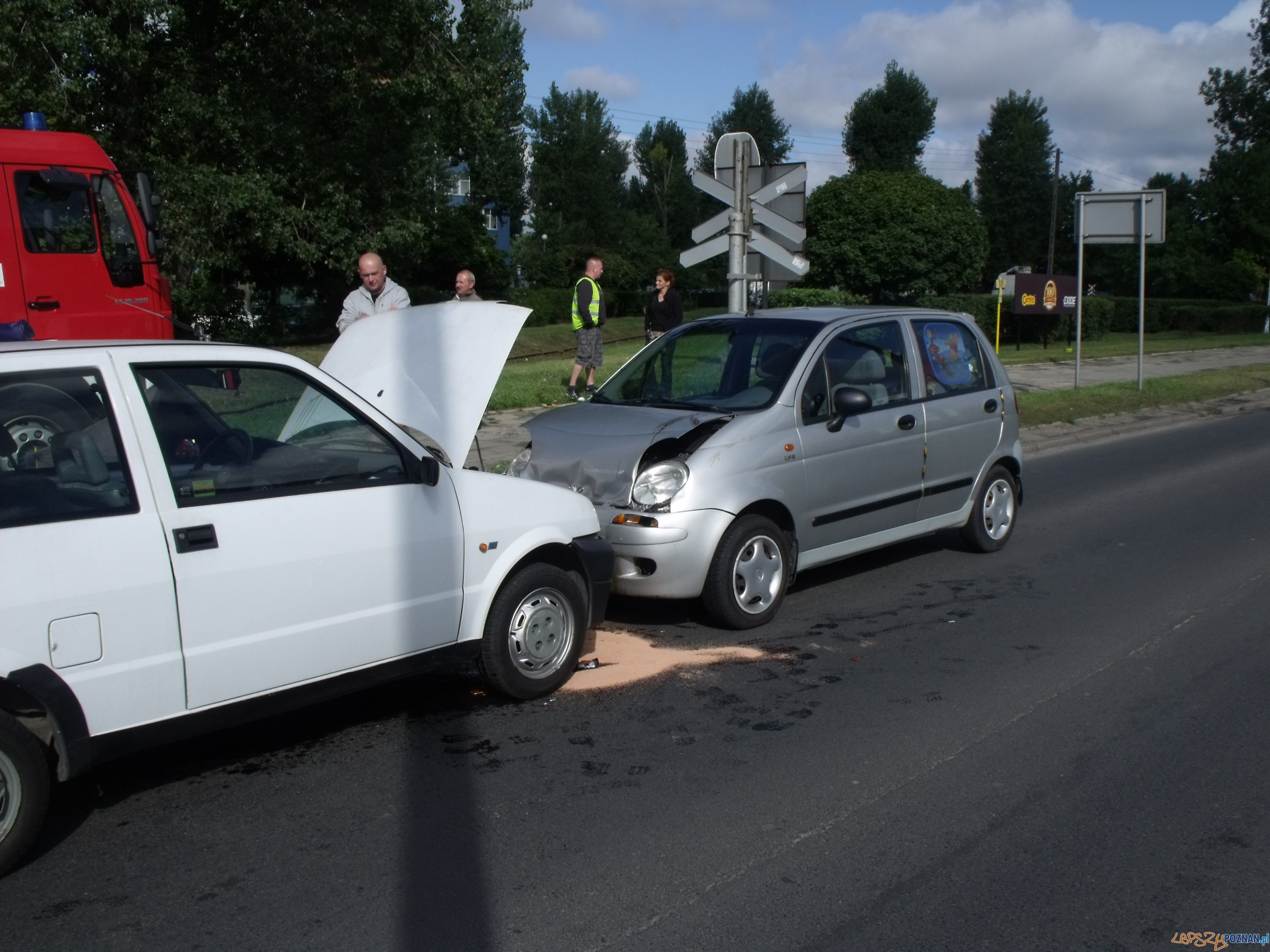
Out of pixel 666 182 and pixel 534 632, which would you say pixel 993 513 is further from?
pixel 666 182

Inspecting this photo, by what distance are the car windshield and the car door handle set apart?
365 centimetres

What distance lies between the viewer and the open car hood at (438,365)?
5.75m

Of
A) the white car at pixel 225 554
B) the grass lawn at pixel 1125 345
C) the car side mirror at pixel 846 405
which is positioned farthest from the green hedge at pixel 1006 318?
the white car at pixel 225 554

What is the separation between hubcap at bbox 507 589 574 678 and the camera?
18.0 ft

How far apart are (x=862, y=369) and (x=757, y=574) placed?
1.71 metres

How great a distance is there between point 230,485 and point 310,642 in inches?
26.1

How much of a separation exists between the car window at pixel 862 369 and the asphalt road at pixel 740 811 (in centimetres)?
141

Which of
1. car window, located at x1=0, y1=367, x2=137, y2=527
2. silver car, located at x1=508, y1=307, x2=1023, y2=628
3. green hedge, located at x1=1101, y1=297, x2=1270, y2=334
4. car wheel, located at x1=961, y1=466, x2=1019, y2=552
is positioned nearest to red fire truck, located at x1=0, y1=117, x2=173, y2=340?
silver car, located at x1=508, y1=307, x2=1023, y2=628

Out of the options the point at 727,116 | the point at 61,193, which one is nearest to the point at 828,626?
the point at 61,193

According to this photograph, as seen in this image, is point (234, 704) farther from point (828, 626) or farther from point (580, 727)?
point (828, 626)

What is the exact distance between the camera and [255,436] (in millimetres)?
4648

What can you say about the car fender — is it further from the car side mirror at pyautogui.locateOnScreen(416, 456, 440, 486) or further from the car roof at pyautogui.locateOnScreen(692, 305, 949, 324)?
the car roof at pyautogui.locateOnScreen(692, 305, 949, 324)

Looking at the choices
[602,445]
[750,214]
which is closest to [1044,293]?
[750,214]

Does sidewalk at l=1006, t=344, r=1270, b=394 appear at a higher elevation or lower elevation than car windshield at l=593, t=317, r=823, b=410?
lower
